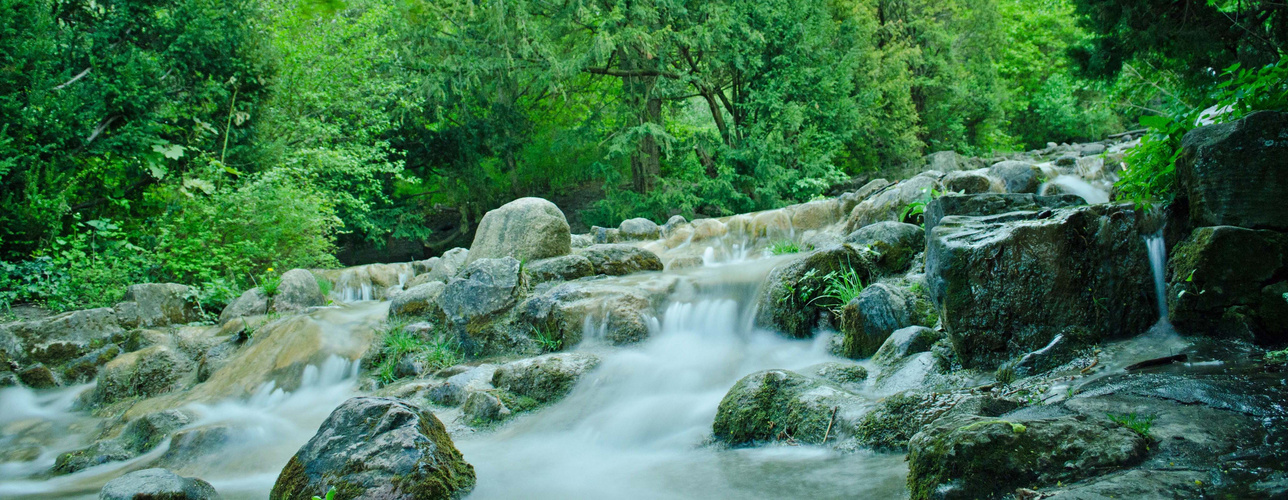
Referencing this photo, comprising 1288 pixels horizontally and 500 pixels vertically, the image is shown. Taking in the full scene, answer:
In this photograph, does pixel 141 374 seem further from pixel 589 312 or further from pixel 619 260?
pixel 619 260

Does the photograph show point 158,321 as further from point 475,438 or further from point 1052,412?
point 1052,412

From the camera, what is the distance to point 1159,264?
3967 millimetres

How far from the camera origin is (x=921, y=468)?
8.41 feet

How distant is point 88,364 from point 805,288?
895cm

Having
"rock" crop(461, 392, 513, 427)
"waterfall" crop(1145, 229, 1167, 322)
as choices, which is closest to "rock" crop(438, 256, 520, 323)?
"rock" crop(461, 392, 513, 427)

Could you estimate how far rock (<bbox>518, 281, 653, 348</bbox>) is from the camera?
6.89m

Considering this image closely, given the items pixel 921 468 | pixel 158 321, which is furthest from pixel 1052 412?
pixel 158 321

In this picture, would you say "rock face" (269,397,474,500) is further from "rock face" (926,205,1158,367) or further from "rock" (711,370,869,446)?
"rock face" (926,205,1158,367)

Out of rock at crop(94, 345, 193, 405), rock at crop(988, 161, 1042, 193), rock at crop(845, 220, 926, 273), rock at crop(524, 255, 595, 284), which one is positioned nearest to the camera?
rock at crop(845, 220, 926, 273)

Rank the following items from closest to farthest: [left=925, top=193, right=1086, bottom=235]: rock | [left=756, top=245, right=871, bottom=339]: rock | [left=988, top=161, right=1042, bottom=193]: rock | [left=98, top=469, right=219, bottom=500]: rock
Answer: [left=98, top=469, right=219, bottom=500]: rock < [left=925, top=193, right=1086, bottom=235]: rock < [left=756, top=245, right=871, bottom=339]: rock < [left=988, top=161, right=1042, bottom=193]: rock

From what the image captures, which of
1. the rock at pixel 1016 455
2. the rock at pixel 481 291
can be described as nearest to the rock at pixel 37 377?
the rock at pixel 481 291

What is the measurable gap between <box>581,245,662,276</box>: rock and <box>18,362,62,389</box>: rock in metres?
6.74

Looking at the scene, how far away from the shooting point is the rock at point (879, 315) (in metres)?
5.06

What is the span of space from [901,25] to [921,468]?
21.6 meters
